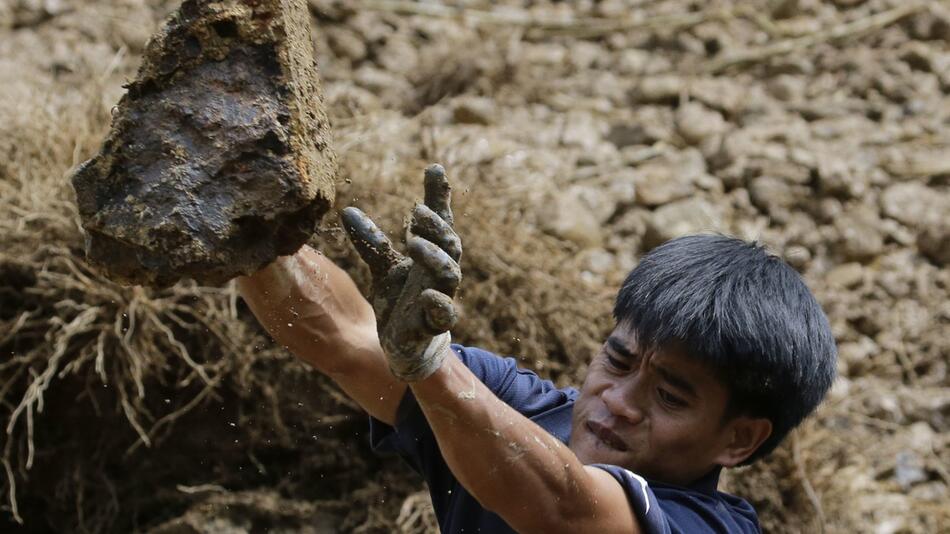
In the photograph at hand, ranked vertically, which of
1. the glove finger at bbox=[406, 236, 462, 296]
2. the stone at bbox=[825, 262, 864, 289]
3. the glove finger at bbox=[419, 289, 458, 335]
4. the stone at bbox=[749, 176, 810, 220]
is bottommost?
the stone at bbox=[825, 262, 864, 289]

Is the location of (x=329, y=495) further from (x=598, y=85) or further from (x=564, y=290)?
(x=598, y=85)

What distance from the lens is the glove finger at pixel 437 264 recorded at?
162 cm

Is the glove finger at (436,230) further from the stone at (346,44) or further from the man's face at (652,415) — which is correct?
the stone at (346,44)

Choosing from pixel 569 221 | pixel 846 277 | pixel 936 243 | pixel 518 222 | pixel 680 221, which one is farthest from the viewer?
pixel 936 243

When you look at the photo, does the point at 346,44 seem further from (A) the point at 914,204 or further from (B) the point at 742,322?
(B) the point at 742,322

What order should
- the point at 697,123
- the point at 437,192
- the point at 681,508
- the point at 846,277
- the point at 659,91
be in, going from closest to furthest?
the point at 437,192
the point at 681,508
the point at 846,277
the point at 697,123
the point at 659,91

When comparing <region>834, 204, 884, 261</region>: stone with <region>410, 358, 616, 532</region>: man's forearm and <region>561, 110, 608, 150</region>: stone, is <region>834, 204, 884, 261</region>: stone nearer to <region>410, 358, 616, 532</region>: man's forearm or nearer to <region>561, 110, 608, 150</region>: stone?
<region>561, 110, 608, 150</region>: stone

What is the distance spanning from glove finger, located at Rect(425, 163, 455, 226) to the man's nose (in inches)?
22.7

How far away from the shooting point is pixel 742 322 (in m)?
Answer: 2.15

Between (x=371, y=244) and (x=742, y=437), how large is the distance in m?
0.90

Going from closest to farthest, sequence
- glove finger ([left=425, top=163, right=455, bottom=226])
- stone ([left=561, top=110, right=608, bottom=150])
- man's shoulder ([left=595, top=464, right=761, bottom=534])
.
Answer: glove finger ([left=425, top=163, right=455, bottom=226])
man's shoulder ([left=595, top=464, right=761, bottom=534])
stone ([left=561, top=110, right=608, bottom=150])

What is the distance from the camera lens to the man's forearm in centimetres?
177

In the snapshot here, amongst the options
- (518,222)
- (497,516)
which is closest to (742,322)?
(497,516)

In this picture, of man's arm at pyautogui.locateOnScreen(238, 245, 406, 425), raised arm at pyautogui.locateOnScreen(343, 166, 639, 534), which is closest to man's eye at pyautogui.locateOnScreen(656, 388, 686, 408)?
raised arm at pyautogui.locateOnScreen(343, 166, 639, 534)
